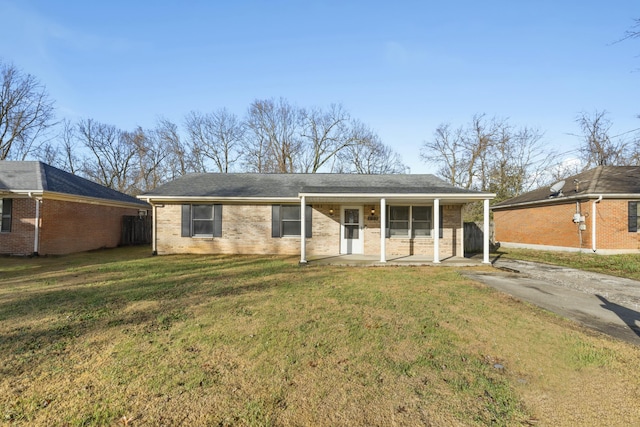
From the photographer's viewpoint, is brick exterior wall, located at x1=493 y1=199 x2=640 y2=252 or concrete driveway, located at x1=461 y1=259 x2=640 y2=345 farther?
brick exterior wall, located at x1=493 y1=199 x2=640 y2=252

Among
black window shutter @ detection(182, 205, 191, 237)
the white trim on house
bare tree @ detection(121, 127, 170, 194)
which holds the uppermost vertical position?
bare tree @ detection(121, 127, 170, 194)

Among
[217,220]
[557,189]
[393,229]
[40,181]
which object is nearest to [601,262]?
[557,189]

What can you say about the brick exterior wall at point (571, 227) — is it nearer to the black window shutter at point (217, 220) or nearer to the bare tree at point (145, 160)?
the black window shutter at point (217, 220)

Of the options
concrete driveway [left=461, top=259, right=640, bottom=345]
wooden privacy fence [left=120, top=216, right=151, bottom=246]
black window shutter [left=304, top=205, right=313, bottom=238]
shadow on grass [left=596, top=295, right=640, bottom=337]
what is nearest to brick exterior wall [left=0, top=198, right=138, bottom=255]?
wooden privacy fence [left=120, top=216, right=151, bottom=246]

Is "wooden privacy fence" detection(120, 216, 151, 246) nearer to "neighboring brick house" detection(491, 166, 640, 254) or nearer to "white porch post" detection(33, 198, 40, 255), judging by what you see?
"white porch post" detection(33, 198, 40, 255)

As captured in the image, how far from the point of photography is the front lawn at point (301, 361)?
238 cm

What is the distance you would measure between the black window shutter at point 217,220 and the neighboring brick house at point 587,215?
15995 millimetres

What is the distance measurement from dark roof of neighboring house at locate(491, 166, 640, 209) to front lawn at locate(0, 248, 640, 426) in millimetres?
11912

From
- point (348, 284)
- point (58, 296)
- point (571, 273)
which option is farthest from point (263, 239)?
point (571, 273)

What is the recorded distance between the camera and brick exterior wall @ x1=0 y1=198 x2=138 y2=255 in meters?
11.3

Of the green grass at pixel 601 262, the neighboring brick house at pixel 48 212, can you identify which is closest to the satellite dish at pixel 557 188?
the green grass at pixel 601 262

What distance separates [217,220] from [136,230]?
7.26 metres

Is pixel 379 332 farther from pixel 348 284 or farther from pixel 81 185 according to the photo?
pixel 81 185

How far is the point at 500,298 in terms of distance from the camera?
594 centimetres
